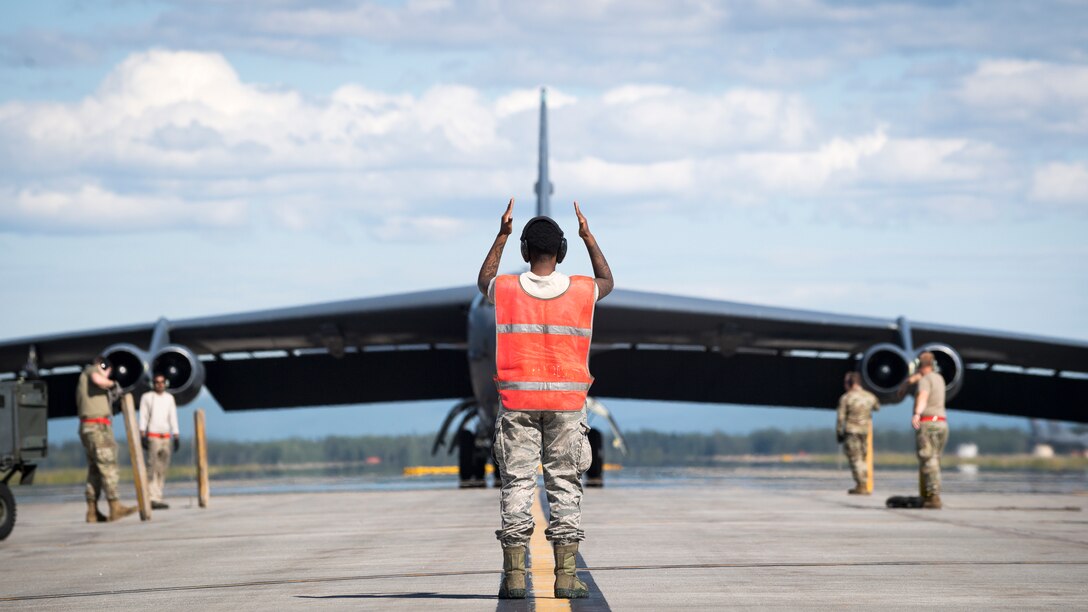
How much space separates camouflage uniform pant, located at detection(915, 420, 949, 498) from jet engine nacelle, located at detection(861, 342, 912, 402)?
5383 mm

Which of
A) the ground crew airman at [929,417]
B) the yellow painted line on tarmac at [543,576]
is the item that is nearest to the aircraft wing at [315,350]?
the ground crew airman at [929,417]

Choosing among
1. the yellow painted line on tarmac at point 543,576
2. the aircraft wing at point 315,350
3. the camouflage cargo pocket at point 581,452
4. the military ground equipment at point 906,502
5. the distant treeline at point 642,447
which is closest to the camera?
the yellow painted line on tarmac at point 543,576

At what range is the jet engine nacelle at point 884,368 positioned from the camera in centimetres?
2144

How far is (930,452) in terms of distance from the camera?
15.8m

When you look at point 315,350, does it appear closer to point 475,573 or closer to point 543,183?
point 543,183

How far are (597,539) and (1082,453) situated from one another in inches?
1639

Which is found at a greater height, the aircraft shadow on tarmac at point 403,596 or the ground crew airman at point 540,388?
the ground crew airman at point 540,388

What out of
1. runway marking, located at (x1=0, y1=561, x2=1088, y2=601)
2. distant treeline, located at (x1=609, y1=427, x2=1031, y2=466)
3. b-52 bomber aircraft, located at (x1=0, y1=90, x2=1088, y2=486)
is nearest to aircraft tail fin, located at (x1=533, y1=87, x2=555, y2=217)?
b-52 bomber aircraft, located at (x1=0, y1=90, x2=1088, y2=486)

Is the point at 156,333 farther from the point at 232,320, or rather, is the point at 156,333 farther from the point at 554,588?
the point at 554,588

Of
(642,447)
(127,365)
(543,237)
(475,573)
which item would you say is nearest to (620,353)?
(127,365)

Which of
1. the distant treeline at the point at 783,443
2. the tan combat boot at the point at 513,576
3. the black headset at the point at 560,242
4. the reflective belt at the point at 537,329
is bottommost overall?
the distant treeline at the point at 783,443

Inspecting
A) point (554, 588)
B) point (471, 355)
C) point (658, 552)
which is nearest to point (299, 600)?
point (554, 588)

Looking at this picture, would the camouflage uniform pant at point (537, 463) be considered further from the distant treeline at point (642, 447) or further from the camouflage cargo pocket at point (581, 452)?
the distant treeline at point (642, 447)

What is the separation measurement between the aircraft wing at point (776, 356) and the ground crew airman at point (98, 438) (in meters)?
7.55
